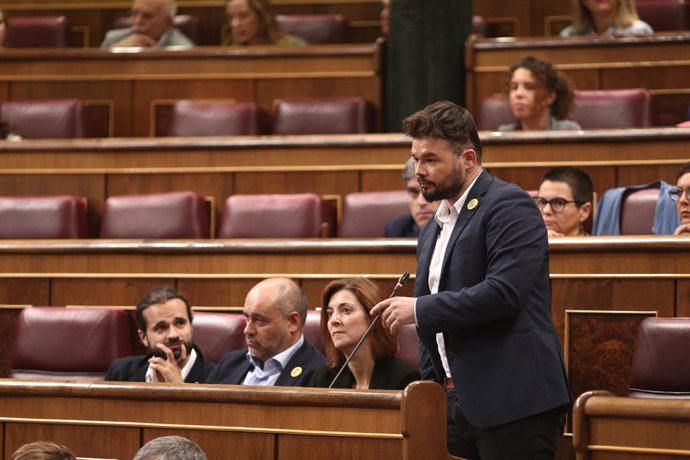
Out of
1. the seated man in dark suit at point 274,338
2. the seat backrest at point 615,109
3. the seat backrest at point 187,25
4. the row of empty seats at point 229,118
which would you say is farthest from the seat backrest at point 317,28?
the seated man in dark suit at point 274,338

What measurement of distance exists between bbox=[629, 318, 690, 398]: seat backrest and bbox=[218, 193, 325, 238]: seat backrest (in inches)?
21.3

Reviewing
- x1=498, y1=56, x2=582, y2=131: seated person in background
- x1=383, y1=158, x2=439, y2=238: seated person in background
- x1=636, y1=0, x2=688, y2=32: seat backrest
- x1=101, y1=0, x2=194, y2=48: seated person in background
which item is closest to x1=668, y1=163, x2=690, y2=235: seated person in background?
x1=383, y1=158, x2=439, y2=238: seated person in background

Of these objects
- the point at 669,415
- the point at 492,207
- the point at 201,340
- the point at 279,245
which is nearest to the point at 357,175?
the point at 279,245

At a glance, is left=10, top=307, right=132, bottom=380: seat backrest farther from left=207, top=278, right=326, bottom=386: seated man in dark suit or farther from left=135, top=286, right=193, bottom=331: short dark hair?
left=207, top=278, right=326, bottom=386: seated man in dark suit

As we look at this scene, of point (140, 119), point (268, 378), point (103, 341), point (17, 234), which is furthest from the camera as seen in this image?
point (140, 119)

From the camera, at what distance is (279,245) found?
1.31 m

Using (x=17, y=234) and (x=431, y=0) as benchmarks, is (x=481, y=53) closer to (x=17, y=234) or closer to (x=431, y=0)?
(x=431, y=0)

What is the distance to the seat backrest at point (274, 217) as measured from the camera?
4.78 feet

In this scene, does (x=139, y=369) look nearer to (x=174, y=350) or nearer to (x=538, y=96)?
(x=174, y=350)

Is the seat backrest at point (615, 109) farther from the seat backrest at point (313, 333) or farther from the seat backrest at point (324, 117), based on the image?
the seat backrest at point (313, 333)

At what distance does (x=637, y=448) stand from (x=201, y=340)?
57 centimetres

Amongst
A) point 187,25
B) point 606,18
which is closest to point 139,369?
point 606,18

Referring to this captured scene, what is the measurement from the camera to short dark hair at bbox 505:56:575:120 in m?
1.55

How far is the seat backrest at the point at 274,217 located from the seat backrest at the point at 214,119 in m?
0.31
